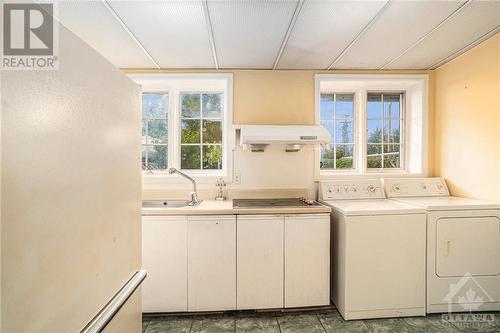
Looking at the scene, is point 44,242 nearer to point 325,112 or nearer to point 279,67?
point 279,67

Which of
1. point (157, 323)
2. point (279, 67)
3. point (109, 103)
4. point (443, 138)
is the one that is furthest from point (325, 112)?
point (157, 323)

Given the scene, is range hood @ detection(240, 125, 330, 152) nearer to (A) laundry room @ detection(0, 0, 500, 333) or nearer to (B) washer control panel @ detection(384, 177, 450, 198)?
(A) laundry room @ detection(0, 0, 500, 333)

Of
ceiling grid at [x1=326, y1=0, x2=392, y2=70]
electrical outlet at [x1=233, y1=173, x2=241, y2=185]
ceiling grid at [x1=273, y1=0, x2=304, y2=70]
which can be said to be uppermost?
ceiling grid at [x1=326, y1=0, x2=392, y2=70]

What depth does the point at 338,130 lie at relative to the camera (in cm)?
280

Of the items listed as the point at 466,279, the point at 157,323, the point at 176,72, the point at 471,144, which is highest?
the point at 176,72

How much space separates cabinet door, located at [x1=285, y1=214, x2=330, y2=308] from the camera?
2.01 meters

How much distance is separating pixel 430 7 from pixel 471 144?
1367mm

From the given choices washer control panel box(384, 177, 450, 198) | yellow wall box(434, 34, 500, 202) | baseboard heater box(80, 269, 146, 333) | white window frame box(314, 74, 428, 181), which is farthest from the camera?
white window frame box(314, 74, 428, 181)

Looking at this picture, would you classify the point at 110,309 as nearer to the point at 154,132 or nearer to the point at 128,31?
the point at 128,31

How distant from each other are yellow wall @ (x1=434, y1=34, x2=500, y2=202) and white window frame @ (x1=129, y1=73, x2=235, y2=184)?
87.6 inches

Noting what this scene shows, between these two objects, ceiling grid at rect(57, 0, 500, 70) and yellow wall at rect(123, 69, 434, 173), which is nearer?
ceiling grid at rect(57, 0, 500, 70)

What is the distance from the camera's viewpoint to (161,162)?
8.83ft

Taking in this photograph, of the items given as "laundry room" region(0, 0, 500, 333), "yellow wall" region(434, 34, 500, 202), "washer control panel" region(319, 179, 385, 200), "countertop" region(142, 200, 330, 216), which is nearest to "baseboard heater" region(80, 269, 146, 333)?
"laundry room" region(0, 0, 500, 333)

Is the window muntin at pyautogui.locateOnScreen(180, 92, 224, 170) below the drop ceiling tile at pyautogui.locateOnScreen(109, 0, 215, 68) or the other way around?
below
